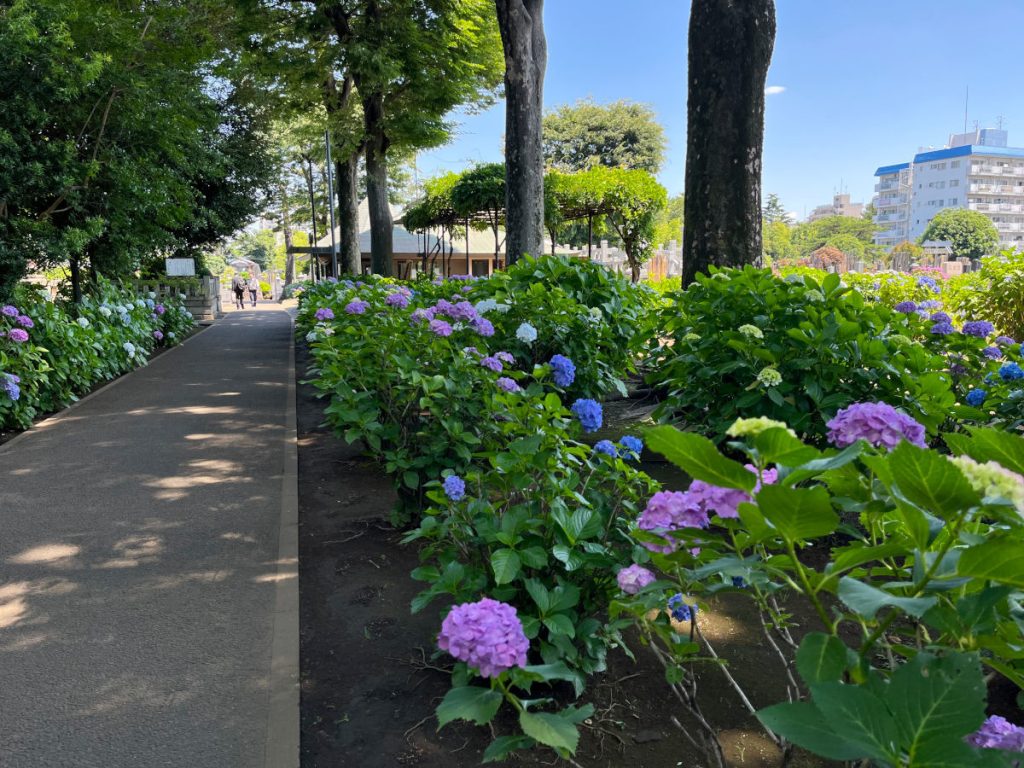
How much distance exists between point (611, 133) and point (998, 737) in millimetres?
55457

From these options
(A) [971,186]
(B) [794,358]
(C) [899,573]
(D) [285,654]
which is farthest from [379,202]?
(A) [971,186]

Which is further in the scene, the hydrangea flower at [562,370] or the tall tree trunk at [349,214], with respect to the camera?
the tall tree trunk at [349,214]

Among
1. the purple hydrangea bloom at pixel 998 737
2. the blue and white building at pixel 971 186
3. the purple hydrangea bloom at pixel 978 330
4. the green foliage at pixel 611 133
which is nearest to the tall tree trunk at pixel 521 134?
the purple hydrangea bloom at pixel 978 330

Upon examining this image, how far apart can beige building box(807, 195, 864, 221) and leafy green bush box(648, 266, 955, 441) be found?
198648mm

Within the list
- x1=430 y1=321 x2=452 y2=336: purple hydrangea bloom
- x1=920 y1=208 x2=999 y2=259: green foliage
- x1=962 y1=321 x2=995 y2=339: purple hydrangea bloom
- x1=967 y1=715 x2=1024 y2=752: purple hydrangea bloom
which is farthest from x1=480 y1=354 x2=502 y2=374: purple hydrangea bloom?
x1=920 y1=208 x2=999 y2=259: green foliage

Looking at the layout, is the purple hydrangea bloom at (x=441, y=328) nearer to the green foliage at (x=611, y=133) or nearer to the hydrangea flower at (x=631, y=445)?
the hydrangea flower at (x=631, y=445)

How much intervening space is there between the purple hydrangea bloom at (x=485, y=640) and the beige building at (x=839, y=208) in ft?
663

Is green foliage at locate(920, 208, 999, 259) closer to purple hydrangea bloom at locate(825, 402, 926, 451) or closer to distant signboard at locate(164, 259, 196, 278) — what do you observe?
distant signboard at locate(164, 259, 196, 278)

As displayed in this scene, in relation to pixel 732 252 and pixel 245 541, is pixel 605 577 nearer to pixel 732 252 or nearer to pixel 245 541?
pixel 245 541

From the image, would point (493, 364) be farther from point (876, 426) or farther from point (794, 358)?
point (876, 426)

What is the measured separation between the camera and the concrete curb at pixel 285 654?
2.44 metres

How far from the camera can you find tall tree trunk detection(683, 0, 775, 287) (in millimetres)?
5855

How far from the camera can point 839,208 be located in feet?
605

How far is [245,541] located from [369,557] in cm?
95
